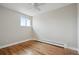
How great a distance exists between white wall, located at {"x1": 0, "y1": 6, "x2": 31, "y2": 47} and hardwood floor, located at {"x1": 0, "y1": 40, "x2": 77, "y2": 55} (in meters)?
0.11

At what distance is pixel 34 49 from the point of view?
116cm

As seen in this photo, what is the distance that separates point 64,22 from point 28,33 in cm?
67

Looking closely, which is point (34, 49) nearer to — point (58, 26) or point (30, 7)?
point (58, 26)

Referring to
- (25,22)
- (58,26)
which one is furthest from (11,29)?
(58,26)

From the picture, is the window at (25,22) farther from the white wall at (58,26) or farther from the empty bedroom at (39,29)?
the white wall at (58,26)

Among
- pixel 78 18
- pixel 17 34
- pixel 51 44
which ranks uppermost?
pixel 78 18

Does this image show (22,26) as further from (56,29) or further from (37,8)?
(56,29)

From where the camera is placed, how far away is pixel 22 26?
124cm

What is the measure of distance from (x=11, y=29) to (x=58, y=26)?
851mm

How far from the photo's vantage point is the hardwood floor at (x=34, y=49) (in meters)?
1.09

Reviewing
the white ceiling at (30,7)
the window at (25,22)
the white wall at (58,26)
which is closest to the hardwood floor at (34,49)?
the white wall at (58,26)

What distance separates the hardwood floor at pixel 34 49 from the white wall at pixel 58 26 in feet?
0.34
